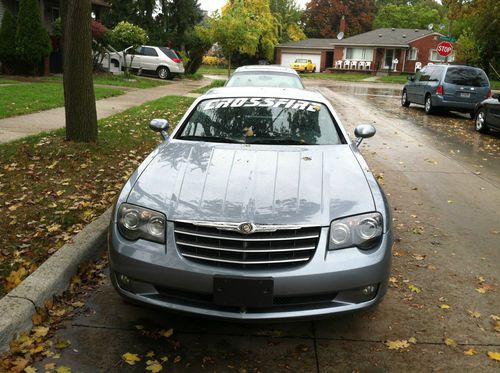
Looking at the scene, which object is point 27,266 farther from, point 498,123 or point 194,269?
point 498,123

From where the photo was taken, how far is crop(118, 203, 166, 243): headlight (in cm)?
320

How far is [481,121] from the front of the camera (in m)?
13.3

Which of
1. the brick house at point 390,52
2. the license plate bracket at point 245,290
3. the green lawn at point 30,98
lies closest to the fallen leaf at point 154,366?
the license plate bracket at point 245,290

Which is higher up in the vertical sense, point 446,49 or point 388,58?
point 446,49

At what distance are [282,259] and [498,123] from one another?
1115 cm

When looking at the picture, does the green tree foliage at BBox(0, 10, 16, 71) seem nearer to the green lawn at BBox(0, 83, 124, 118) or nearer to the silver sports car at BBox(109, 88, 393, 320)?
the green lawn at BBox(0, 83, 124, 118)

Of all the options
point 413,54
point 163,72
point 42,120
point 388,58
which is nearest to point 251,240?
point 42,120

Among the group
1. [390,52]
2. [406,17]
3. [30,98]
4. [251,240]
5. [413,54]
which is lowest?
[30,98]

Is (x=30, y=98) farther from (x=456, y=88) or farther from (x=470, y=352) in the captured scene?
(x=470, y=352)

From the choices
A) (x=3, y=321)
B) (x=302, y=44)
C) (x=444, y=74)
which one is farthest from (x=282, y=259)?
(x=302, y=44)

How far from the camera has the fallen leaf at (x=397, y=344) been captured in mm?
3291

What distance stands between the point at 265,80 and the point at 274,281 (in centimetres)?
911

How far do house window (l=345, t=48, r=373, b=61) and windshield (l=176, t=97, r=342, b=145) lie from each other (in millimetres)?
55923

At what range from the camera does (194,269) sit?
302 centimetres
